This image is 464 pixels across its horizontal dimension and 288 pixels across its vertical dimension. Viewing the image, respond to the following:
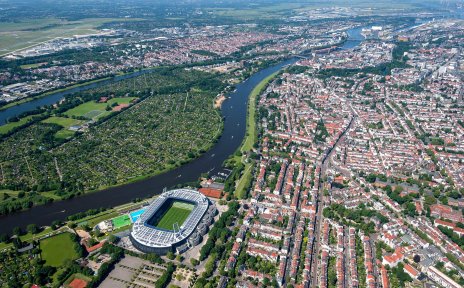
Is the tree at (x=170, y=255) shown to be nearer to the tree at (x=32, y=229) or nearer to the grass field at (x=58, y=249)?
the grass field at (x=58, y=249)

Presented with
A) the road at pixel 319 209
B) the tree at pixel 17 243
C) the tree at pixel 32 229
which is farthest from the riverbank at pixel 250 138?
the tree at pixel 17 243

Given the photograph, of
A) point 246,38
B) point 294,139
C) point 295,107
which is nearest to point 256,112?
point 295,107

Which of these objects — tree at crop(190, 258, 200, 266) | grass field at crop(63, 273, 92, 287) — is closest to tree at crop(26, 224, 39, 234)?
grass field at crop(63, 273, 92, 287)

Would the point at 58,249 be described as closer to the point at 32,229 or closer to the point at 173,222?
the point at 32,229

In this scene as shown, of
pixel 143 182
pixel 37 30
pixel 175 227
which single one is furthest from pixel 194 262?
pixel 37 30

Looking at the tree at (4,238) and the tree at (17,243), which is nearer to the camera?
the tree at (17,243)

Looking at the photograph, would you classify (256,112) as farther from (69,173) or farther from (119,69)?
(119,69)

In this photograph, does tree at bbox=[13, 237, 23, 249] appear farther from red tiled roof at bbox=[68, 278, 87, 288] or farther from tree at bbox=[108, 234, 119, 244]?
tree at bbox=[108, 234, 119, 244]
